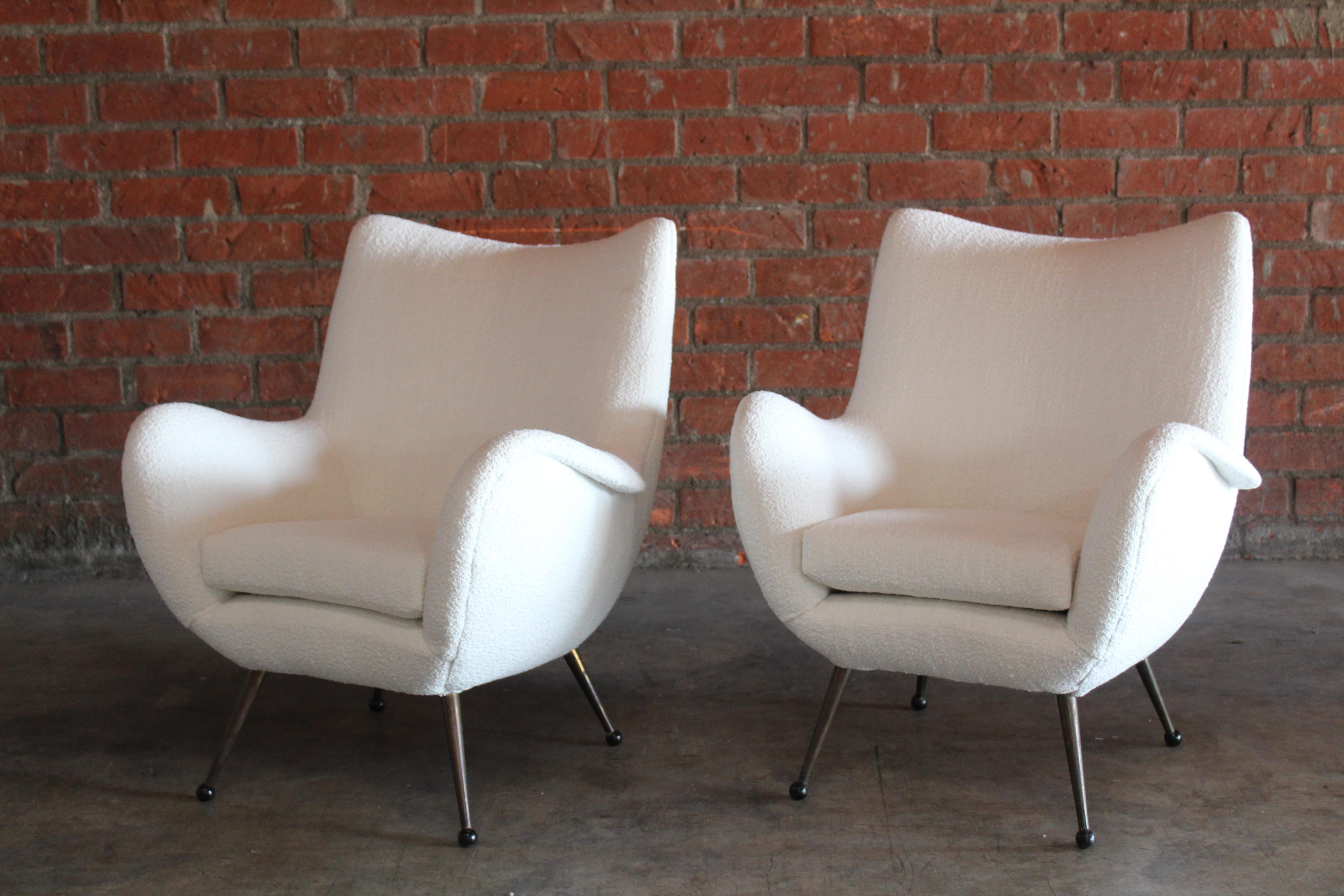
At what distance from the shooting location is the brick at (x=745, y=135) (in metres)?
2.79

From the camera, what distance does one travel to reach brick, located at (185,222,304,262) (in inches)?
112

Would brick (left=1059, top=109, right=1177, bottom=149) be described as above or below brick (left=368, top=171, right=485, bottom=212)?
above

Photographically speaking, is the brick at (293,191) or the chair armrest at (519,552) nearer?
the chair armrest at (519,552)

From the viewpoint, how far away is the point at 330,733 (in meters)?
1.83

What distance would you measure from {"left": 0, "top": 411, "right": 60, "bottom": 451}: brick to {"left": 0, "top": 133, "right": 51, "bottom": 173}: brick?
0.58m

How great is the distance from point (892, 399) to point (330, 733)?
1.02 meters

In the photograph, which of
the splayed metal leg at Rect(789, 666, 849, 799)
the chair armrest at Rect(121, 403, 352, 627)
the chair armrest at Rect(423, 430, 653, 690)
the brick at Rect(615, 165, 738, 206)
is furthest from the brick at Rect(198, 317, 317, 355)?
the splayed metal leg at Rect(789, 666, 849, 799)

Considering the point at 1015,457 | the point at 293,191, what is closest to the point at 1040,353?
the point at 1015,457

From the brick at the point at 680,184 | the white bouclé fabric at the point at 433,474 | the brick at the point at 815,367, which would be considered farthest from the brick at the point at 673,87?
the white bouclé fabric at the point at 433,474

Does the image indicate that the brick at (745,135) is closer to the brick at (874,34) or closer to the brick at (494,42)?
the brick at (874,34)

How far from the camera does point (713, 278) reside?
2832mm

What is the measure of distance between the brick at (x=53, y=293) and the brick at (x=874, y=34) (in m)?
1.77

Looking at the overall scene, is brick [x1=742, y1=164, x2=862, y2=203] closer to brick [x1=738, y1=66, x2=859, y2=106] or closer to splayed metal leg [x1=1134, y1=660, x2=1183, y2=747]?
brick [x1=738, y1=66, x2=859, y2=106]

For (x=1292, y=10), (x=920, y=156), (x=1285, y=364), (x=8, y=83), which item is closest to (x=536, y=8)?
(x=920, y=156)
